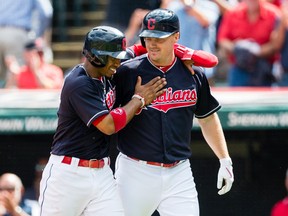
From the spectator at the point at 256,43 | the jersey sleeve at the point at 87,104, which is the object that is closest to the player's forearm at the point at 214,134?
the jersey sleeve at the point at 87,104

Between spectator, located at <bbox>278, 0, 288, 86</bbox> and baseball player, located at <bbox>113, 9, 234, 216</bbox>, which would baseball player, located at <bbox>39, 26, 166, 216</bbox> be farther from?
spectator, located at <bbox>278, 0, 288, 86</bbox>

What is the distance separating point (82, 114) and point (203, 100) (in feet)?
2.84

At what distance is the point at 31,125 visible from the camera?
6555 mm

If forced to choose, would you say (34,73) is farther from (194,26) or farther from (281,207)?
(281,207)

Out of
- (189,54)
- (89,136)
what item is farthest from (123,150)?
(189,54)

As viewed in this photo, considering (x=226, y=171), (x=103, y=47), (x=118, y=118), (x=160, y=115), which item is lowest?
(x=226, y=171)

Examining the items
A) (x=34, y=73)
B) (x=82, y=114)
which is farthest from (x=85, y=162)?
(x=34, y=73)

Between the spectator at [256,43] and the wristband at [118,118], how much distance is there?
3284 mm

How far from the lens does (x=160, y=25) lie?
529 cm

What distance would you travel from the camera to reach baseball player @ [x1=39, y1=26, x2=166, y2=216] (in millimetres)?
5117

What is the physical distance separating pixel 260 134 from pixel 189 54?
4.45 feet

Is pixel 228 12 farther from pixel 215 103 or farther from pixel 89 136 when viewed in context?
pixel 89 136

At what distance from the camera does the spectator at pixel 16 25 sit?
900 cm

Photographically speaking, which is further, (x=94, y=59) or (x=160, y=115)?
(x=160, y=115)
